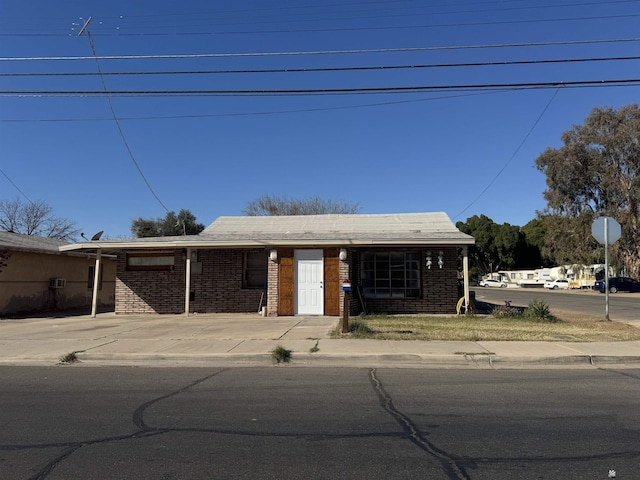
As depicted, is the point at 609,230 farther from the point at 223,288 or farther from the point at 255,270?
the point at 223,288

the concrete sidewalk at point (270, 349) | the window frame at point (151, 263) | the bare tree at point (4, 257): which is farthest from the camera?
the window frame at point (151, 263)

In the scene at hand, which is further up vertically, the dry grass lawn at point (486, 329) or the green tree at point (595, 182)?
the green tree at point (595, 182)

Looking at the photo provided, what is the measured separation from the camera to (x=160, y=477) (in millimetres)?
3873

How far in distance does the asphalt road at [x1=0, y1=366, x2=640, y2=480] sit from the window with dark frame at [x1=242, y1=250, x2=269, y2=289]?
32.5 feet

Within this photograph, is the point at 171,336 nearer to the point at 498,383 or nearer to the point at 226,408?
the point at 226,408

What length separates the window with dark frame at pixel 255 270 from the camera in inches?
710

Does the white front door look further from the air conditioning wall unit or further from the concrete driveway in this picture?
the air conditioning wall unit

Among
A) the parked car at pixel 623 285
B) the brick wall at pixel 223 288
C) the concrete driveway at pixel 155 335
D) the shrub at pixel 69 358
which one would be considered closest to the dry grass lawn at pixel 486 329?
the concrete driveway at pixel 155 335

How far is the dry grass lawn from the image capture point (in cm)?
1130

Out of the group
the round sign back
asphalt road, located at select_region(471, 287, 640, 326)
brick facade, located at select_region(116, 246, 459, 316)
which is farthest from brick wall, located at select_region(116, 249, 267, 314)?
asphalt road, located at select_region(471, 287, 640, 326)

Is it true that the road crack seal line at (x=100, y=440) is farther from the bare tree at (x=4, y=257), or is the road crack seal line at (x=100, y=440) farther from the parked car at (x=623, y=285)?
the parked car at (x=623, y=285)

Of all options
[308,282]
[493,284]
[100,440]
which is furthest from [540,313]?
Answer: [493,284]

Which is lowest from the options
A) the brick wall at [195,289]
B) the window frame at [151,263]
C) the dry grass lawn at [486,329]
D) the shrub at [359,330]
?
the dry grass lawn at [486,329]

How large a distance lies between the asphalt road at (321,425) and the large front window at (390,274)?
9349 mm
